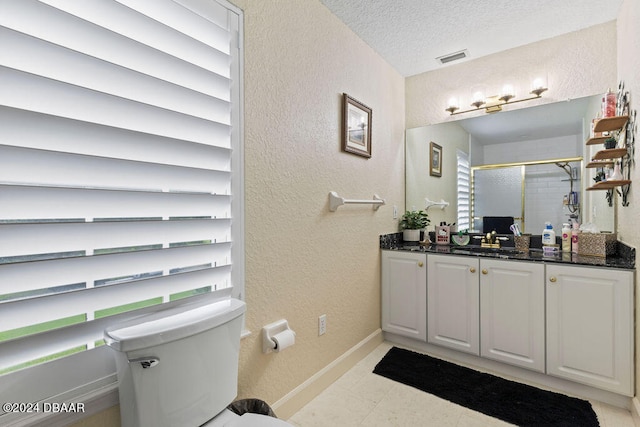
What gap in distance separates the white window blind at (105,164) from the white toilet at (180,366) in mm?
135

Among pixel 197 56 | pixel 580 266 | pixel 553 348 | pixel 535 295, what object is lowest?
pixel 553 348

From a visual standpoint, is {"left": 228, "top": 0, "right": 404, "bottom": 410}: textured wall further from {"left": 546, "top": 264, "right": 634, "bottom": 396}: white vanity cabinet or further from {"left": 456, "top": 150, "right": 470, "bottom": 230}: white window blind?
{"left": 546, "top": 264, "right": 634, "bottom": 396}: white vanity cabinet

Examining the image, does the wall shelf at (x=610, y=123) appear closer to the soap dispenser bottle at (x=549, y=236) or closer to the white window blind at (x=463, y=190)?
the soap dispenser bottle at (x=549, y=236)

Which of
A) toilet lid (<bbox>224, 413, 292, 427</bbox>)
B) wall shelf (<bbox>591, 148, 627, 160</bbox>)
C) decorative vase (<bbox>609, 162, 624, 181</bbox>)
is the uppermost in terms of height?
wall shelf (<bbox>591, 148, 627, 160</bbox>)

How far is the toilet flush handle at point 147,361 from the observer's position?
2.90 feet

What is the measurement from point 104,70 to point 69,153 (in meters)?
0.30

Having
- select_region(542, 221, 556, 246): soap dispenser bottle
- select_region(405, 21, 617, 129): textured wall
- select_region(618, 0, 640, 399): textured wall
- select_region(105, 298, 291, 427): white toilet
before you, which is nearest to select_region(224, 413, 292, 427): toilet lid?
select_region(105, 298, 291, 427): white toilet

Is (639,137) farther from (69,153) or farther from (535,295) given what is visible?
(69,153)

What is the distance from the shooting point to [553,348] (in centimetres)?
187

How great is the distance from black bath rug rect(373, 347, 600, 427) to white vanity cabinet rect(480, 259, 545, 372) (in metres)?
0.17

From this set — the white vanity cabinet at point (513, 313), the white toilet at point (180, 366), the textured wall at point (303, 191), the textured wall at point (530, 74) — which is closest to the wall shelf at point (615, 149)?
the textured wall at point (530, 74)

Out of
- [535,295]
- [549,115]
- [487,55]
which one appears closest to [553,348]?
[535,295]

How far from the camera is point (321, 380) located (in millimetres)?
1914

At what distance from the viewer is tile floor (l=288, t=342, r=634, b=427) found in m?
1.65
